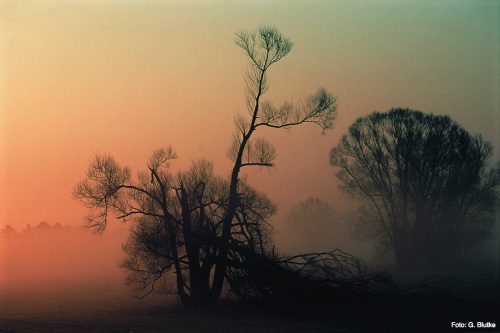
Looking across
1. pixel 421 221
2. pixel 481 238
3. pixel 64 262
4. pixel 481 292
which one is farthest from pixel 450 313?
pixel 64 262

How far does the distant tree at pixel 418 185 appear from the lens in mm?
56531

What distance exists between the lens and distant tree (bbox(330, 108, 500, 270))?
185 ft

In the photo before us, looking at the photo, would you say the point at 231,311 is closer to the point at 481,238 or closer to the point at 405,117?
the point at 405,117

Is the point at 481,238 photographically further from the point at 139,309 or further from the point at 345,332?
the point at 345,332

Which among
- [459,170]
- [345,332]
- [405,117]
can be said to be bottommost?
[345,332]

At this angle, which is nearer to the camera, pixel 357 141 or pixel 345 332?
pixel 345 332

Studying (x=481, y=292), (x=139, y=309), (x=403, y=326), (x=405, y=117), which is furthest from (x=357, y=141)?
(x=403, y=326)

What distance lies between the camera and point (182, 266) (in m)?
37.0

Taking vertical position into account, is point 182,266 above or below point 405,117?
below

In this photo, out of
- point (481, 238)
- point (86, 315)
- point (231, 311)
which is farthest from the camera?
point (481, 238)

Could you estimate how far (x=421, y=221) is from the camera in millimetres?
56062

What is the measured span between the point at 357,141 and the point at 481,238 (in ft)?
54.6

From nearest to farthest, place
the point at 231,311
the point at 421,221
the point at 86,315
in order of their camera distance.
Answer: the point at 231,311 → the point at 86,315 → the point at 421,221

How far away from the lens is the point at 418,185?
56625mm
